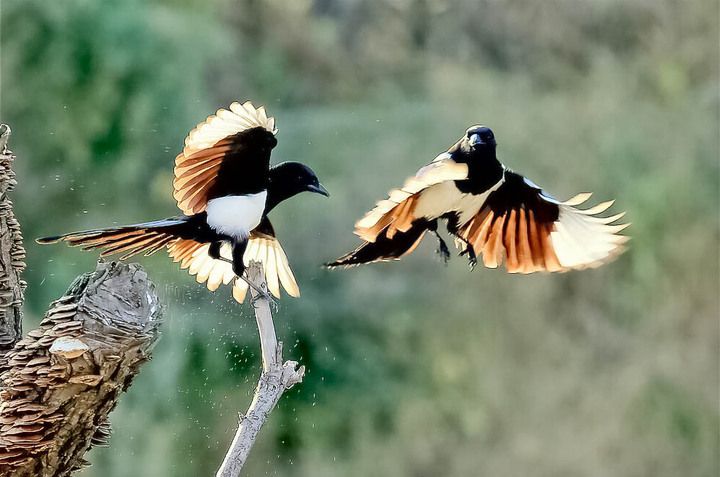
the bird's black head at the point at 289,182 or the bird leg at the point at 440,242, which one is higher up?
the bird's black head at the point at 289,182

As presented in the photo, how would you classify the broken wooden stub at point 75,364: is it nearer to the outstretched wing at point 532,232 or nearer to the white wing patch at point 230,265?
the white wing patch at point 230,265

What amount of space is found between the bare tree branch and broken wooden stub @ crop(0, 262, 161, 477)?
10 cm

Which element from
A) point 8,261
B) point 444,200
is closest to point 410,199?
point 444,200

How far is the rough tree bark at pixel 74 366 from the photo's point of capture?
726 millimetres

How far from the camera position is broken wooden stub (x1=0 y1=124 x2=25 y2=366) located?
86cm

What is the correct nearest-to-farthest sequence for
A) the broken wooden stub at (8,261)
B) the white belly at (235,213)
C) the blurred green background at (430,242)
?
the broken wooden stub at (8,261)
the white belly at (235,213)
the blurred green background at (430,242)

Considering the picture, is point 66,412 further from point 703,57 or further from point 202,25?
point 703,57

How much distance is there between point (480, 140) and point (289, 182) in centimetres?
22

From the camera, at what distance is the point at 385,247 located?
1.11 metres

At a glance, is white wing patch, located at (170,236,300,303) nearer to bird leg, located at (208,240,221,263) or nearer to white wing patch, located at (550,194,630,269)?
bird leg, located at (208,240,221,263)

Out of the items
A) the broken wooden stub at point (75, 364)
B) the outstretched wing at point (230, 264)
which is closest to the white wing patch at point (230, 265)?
the outstretched wing at point (230, 264)

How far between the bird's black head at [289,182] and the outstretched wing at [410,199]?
11 centimetres

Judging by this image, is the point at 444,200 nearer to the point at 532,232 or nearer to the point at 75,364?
the point at 532,232

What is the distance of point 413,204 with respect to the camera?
1043 mm
